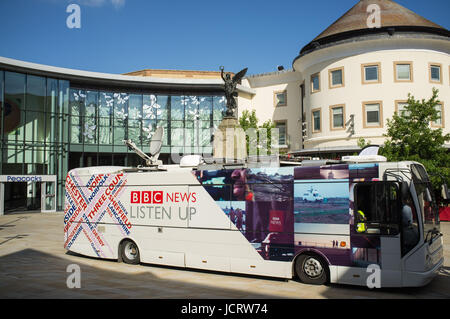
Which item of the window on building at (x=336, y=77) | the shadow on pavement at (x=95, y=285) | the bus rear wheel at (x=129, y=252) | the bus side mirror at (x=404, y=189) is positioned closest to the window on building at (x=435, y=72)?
the window on building at (x=336, y=77)

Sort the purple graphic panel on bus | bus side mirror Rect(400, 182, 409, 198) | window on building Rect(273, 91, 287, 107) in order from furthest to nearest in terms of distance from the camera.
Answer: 1. window on building Rect(273, 91, 287, 107)
2. the purple graphic panel on bus
3. bus side mirror Rect(400, 182, 409, 198)

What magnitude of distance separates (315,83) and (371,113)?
511cm

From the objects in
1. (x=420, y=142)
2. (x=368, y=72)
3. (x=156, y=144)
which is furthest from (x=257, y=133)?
(x=156, y=144)

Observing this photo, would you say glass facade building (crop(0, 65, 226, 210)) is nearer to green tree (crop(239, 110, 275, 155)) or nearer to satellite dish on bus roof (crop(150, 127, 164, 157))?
green tree (crop(239, 110, 275, 155))

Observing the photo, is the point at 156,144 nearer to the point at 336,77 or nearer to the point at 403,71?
the point at 336,77

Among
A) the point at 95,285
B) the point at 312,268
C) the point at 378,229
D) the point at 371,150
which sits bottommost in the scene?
the point at 95,285

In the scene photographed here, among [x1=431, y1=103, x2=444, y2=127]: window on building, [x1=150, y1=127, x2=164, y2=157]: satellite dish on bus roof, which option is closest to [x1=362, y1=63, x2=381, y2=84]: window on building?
[x1=431, y1=103, x2=444, y2=127]: window on building

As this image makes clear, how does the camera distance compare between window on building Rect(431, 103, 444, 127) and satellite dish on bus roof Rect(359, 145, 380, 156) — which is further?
window on building Rect(431, 103, 444, 127)

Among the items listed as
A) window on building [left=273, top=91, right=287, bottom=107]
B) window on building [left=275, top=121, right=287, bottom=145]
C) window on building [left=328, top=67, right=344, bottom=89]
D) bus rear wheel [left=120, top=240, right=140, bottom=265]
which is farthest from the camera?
window on building [left=273, top=91, right=287, bottom=107]

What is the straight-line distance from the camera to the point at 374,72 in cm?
2869

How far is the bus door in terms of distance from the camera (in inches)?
320

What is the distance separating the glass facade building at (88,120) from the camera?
31156 mm

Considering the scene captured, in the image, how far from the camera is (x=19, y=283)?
373 inches

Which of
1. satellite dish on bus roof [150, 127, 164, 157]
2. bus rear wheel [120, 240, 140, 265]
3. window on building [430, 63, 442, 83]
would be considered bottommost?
bus rear wheel [120, 240, 140, 265]
